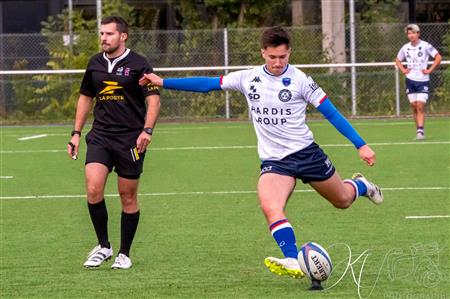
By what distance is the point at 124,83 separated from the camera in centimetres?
945

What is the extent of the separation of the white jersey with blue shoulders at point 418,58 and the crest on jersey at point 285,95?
13858mm

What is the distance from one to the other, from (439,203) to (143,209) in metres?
3.25

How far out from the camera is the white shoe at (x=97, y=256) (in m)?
9.40

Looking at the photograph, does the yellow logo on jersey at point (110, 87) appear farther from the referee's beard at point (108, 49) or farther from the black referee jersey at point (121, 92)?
the referee's beard at point (108, 49)

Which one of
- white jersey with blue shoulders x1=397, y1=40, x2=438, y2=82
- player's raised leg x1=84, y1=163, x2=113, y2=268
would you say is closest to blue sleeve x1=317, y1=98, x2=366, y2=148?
player's raised leg x1=84, y1=163, x2=113, y2=268

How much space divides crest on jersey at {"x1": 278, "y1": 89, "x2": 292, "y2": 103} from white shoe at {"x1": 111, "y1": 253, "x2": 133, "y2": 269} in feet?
6.41

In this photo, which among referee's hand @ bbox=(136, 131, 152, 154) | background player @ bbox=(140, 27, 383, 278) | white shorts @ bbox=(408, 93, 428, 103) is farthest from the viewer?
white shorts @ bbox=(408, 93, 428, 103)

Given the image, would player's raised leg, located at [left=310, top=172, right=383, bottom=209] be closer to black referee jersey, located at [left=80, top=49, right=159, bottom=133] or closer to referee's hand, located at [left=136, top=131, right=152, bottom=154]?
referee's hand, located at [left=136, top=131, right=152, bottom=154]

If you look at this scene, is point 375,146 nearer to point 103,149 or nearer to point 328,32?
point 328,32

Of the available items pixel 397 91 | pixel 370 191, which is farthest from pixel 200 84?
pixel 397 91

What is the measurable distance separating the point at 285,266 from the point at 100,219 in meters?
2.21

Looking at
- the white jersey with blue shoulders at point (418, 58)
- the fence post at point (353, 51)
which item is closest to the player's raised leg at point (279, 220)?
the white jersey with blue shoulders at point (418, 58)

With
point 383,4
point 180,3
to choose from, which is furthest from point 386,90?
point 180,3

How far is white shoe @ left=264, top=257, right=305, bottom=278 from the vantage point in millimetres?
7914
